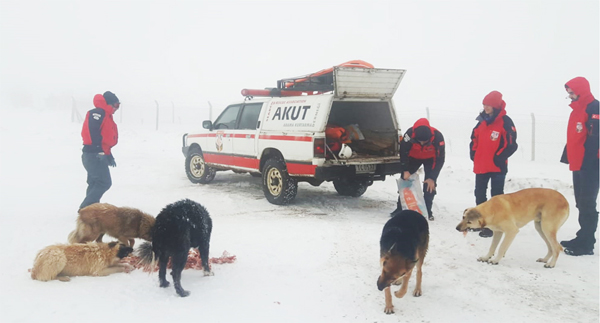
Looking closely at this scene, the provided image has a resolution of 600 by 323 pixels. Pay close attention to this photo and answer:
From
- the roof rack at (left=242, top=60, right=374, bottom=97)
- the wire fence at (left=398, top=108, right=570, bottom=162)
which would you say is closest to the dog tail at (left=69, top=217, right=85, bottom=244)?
the roof rack at (left=242, top=60, right=374, bottom=97)

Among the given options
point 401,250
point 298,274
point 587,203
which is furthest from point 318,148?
point 587,203

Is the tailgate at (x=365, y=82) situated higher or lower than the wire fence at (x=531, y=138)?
higher

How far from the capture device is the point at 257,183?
10023 millimetres

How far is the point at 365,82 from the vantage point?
7.00 meters

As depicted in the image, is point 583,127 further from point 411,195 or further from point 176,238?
point 176,238

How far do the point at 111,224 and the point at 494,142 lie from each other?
5011mm

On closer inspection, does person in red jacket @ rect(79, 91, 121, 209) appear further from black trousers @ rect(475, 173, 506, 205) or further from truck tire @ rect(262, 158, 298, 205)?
black trousers @ rect(475, 173, 506, 205)

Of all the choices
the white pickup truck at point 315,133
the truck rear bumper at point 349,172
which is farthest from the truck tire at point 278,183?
the truck rear bumper at point 349,172

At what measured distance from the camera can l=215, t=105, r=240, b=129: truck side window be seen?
9023 millimetres

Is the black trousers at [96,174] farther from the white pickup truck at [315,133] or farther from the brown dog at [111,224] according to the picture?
the white pickup truck at [315,133]

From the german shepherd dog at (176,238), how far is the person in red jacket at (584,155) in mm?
4423

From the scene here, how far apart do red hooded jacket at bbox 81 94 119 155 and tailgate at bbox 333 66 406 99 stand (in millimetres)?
3679

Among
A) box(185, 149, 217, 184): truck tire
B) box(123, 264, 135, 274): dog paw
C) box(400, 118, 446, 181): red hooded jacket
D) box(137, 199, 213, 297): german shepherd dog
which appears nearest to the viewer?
box(137, 199, 213, 297): german shepherd dog

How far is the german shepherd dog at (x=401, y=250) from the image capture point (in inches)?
125
